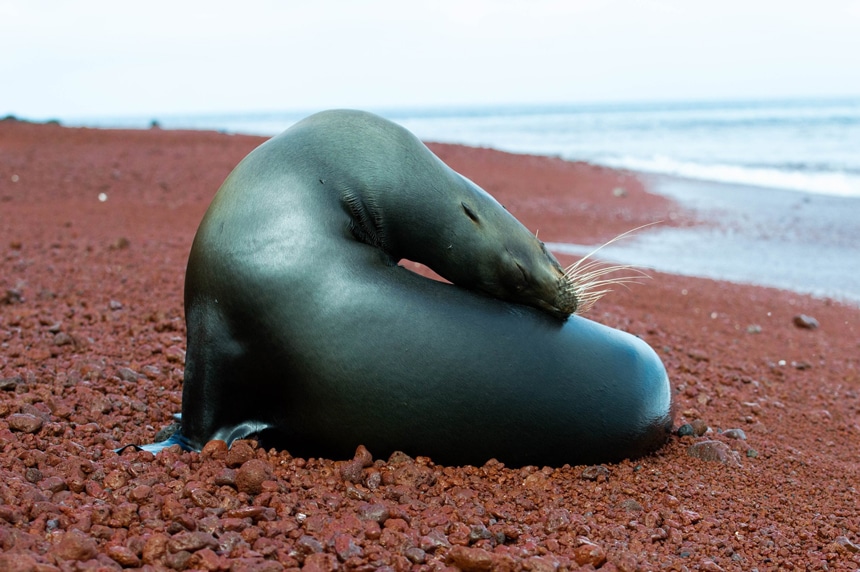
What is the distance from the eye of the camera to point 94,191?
55.5 ft

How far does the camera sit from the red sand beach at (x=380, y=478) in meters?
3.31

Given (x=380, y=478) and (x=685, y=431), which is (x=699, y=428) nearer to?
(x=685, y=431)

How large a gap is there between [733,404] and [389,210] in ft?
10.5

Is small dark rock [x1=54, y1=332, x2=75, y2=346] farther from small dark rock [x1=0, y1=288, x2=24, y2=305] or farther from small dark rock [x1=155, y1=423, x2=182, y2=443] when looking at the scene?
small dark rock [x1=155, y1=423, x2=182, y2=443]

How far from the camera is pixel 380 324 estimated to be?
4.06 m

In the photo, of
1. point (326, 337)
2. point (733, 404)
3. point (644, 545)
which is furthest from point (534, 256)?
point (733, 404)

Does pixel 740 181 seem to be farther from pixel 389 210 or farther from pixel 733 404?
pixel 389 210

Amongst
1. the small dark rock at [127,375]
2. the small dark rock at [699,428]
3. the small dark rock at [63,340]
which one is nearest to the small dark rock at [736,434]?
the small dark rock at [699,428]

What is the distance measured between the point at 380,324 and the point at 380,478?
71 centimetres

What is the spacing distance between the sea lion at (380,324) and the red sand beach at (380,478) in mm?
188

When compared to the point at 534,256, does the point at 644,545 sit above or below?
below

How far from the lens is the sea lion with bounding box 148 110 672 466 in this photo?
4039 mm

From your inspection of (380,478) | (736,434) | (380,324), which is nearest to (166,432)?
(380,478)

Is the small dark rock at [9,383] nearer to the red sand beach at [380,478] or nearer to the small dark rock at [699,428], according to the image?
the red sand beach at [380,478]
